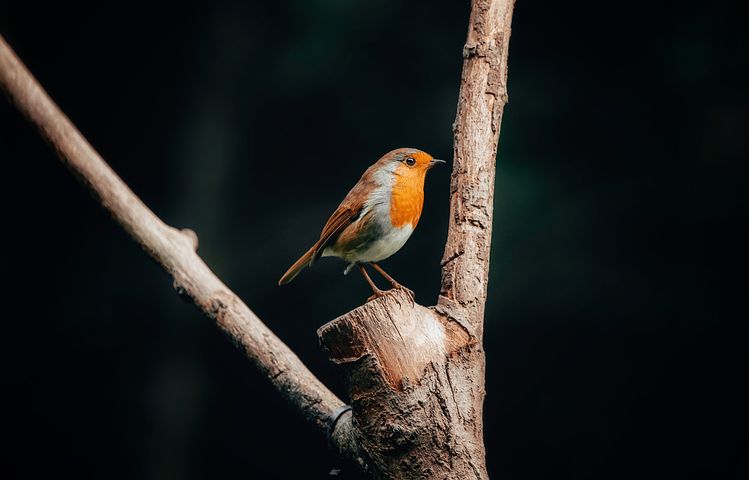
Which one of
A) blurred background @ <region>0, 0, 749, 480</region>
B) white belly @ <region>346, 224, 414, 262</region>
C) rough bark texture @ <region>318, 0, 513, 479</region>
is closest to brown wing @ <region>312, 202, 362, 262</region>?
white belly @ <region>346, 224, 414, 262</region>

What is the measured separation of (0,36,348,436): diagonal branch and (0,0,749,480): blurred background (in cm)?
88

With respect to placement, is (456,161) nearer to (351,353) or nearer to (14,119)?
(351,353)

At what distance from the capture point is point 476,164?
1.81 meters

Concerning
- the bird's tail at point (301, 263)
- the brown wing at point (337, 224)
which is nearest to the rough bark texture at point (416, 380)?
the brown wing at point (337, 224)

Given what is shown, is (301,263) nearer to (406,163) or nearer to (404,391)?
(406,163)

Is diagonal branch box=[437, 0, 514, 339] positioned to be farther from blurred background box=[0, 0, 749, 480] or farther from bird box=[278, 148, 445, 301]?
blurred background box=[0, 0, 749, 480]

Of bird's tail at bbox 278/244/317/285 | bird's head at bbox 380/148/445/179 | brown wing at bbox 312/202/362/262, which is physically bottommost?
bird's tail at bbox 278/244/317/285

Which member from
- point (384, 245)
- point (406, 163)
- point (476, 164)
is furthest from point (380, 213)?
point (476, 164)

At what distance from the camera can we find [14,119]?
302 centimetres

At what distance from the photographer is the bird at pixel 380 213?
1985 millimetres

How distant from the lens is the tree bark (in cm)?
142

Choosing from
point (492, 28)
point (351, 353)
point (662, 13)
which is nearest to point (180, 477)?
point (351, 353)

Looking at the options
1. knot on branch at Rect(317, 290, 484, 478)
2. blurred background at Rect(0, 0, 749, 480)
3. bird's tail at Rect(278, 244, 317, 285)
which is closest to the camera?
knot on branch at Rect(317, 290, 484, 478)

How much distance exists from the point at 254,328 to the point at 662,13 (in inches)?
92.5
